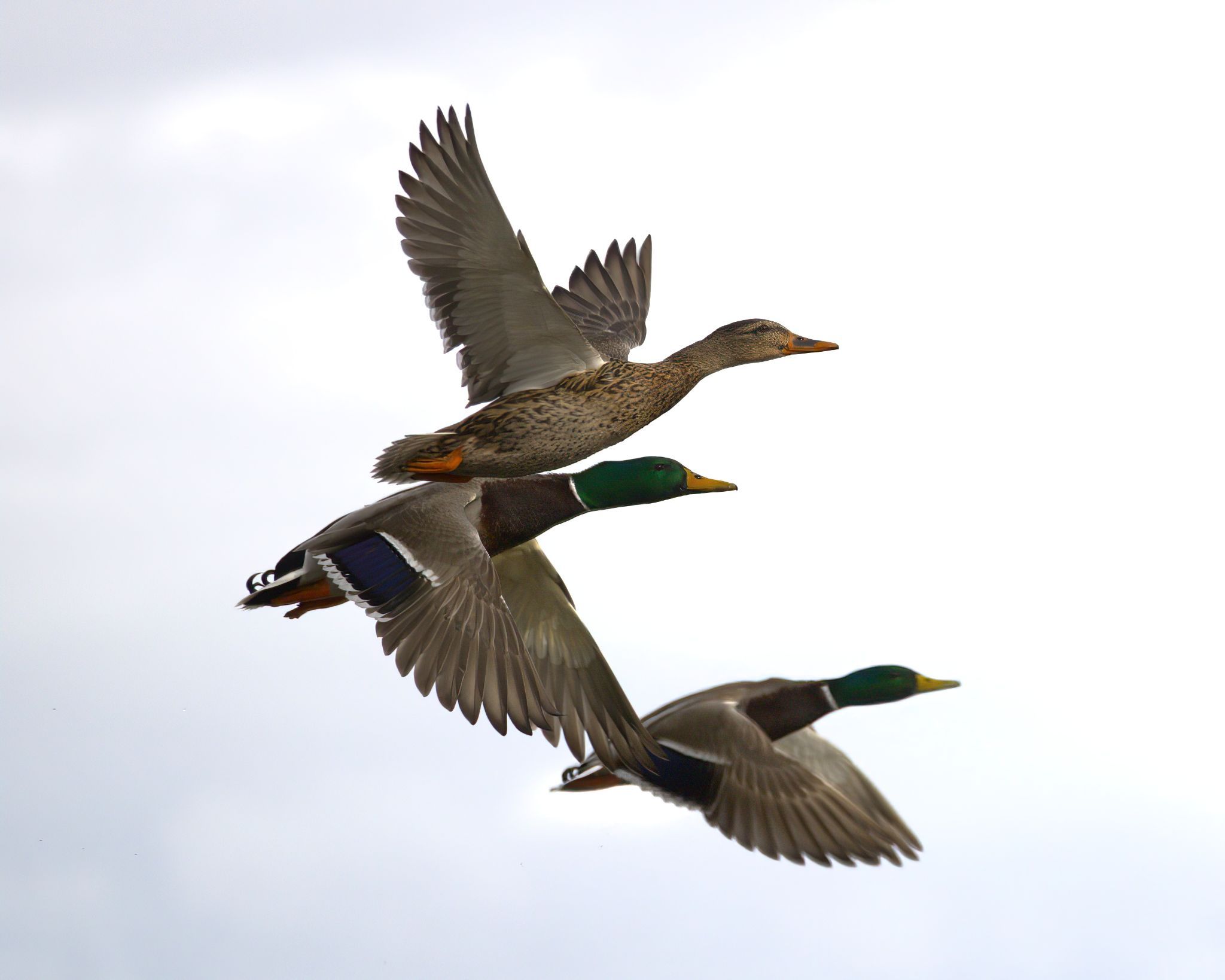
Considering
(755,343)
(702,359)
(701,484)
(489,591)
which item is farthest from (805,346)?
(489,591)

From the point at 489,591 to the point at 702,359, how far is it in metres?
2.32

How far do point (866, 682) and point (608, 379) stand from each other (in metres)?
2.57

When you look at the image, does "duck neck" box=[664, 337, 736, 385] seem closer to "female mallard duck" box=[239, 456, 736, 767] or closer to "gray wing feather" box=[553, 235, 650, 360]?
"female mallard duck" box=[239, 456, 736, 767]

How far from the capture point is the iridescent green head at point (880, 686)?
355 inches

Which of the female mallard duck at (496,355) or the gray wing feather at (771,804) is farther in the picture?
the gray wing feather at (771,804)

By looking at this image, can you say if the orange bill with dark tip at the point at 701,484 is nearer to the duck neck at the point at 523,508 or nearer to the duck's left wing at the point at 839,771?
the duck neck at the point at 523,508

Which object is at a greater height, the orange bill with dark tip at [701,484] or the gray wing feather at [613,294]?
the gray wing feather at [613,294]

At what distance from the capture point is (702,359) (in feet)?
29.0

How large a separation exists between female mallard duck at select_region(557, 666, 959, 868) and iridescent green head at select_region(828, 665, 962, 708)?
16.7 inches

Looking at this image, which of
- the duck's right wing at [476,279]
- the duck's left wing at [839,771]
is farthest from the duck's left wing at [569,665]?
the duck's left wing at [839,771]

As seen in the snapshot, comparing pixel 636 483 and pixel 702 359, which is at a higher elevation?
pixel 702 359

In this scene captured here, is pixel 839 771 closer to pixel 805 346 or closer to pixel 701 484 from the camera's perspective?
pixel 701 484

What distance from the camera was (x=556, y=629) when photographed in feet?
27.5

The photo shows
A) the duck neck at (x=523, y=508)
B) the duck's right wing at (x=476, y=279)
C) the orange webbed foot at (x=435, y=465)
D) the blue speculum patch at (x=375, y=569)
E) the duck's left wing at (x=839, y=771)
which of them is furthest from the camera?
the duck's left wing at (x=839, y=771)
